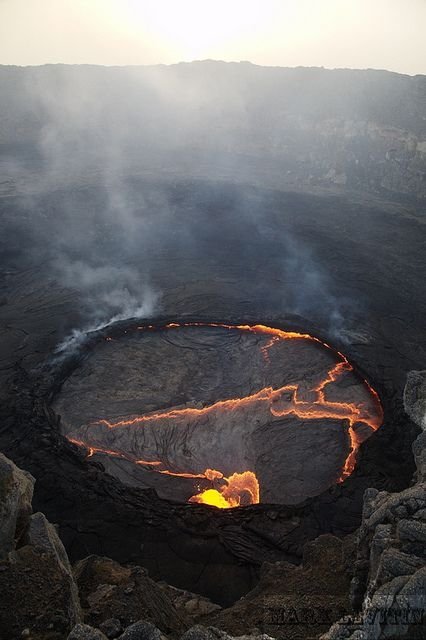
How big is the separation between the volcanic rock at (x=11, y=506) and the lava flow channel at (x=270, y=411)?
574 cm

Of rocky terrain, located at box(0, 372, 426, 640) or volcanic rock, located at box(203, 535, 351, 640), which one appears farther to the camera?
volcanic rock, located at box(203, 535, 351, 640)

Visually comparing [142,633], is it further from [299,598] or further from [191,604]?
[191,604]

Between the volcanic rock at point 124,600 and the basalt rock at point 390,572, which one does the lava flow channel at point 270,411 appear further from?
the basalt rock at point 390,572

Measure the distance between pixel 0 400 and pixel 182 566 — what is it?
338 inches

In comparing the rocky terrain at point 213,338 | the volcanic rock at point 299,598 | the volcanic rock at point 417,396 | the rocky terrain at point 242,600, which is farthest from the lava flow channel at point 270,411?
the rocky terrain at point 242,600

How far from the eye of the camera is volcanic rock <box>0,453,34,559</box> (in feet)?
23.9

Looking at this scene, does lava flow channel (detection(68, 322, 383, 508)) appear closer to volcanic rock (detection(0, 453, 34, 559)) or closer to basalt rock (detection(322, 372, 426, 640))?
basalt rock (detection(322, 372, 426, 640))

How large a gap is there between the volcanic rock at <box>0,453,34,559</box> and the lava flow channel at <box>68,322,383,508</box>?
18.8 ft

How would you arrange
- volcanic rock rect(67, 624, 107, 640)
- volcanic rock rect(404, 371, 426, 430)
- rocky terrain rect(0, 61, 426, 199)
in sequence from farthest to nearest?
1. rocky terrain rect(0, 61, 426, 199)
2. volcanic rock rect(404, 371, 426, 430)
3. volcanic rock rect(67, 624, 107, 640)

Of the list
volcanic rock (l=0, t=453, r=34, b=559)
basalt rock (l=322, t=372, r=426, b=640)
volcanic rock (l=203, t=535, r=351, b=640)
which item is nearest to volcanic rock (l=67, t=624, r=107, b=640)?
volcanic rock (l=0, t=453, r=34, b=559)

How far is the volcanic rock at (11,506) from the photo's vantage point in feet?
23.9

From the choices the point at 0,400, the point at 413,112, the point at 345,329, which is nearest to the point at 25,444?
the point at 0,400

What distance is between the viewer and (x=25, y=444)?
13859 mm

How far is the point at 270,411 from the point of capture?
15438 mm
